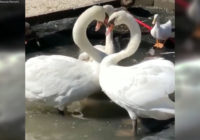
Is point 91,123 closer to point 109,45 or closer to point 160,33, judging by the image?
point 109,45

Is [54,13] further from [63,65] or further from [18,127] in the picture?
[18,127]

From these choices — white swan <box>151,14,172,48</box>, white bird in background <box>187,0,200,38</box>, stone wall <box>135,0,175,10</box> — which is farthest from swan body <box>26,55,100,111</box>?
stone wall <box>135,0,175,10</box>

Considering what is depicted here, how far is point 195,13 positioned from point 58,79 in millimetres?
2075

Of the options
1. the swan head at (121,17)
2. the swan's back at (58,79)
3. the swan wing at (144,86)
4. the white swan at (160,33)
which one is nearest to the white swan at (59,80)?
the swan's back at (58,79)

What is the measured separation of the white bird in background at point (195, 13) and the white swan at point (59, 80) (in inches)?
79.6

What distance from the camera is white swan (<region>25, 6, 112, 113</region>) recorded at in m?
3.08

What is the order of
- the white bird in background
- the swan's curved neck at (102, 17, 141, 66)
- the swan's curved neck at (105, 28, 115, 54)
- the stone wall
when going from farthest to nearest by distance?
the stone wall < the swan's curved neck at (105, 28, 115, 54) < the swan's curved neck at (102, 17, 141, 66) < the white bird in background

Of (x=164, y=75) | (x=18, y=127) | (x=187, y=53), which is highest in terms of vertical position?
(x=187, y=53)

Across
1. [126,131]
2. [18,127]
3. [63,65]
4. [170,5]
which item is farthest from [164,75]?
[170,5]

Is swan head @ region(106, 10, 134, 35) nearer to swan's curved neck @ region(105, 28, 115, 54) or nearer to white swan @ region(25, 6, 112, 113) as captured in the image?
swan's curved neck @ region(105, 28, 115, 54)

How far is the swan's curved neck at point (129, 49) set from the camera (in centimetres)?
311

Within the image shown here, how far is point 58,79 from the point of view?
3.08 meters

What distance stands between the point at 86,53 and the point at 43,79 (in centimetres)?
59

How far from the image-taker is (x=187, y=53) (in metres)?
1.11
